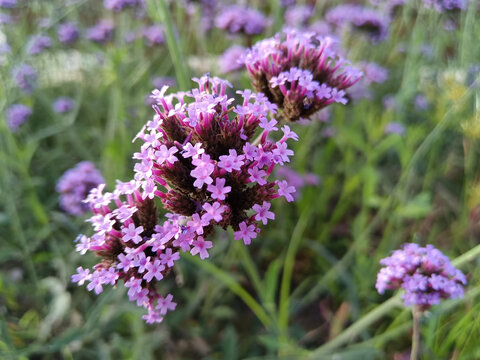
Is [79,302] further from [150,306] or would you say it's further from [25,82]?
[25,82]

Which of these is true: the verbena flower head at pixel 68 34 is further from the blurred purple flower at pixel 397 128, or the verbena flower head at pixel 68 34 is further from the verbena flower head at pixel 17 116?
the blurred purple flower at pixel 397 128

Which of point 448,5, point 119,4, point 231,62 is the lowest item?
point 448,5

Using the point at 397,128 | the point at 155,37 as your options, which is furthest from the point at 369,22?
the point at 155,37

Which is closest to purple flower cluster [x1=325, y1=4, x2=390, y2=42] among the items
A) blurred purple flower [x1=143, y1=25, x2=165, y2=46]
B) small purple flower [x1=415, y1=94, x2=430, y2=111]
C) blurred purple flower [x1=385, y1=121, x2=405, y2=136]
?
small purple flower [x1=415, y1=94, x2=430, y2=111]

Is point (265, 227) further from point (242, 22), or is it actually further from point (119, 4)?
point (119, 4)

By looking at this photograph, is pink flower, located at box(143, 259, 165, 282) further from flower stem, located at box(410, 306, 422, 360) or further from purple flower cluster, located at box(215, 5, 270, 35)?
purple flower cluster, located at box(215, 5, 270, 35)

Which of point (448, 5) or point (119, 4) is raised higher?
point (119, 4)
